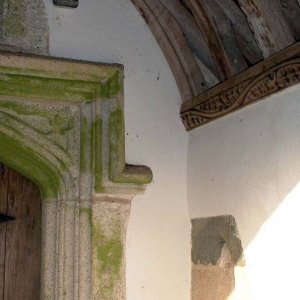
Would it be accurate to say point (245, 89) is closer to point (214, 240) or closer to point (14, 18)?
point (214, 240)

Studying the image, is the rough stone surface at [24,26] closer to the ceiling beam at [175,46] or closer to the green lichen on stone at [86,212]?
the ceiling beam at [175,46]

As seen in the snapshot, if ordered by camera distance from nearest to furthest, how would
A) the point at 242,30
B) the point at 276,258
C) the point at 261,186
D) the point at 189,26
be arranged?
the point at 276,258 → the point at 261,186 → the point at 242,30 → the point at 189,26

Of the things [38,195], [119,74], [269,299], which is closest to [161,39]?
[119,74]

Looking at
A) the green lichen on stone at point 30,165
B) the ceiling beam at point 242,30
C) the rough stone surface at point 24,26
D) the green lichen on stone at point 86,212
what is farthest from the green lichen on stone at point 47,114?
the ceiling beam at point 242,30

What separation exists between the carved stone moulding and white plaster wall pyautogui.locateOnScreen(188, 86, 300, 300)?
4cm

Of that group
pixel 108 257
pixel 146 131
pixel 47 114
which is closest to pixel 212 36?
pixel 146 131

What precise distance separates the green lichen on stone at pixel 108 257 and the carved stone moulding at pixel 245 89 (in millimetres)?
604

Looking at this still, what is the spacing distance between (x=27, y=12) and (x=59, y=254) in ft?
3.38

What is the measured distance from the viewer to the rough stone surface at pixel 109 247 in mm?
2473

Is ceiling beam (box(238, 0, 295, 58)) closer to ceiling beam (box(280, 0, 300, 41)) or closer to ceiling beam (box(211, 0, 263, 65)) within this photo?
A: ceiling beam (box(280, 0, 300, 41))

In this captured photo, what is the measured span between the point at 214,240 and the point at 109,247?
1.44ft

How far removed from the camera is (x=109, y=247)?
2.51 meters

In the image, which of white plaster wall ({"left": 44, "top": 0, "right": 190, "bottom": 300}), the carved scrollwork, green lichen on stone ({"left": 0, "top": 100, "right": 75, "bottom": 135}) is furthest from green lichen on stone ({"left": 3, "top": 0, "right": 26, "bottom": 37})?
the carved scrollwork

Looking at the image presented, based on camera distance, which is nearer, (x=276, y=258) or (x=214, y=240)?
(x=276, y=258)
